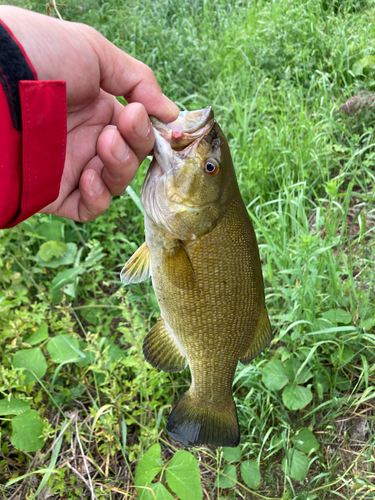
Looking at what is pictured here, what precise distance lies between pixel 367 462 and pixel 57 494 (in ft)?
5.48

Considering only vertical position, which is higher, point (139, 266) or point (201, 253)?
point (201, 253)

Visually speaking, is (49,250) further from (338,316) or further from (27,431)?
(338,316)

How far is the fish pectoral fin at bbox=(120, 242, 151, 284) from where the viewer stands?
1.63m

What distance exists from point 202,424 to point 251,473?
726mm

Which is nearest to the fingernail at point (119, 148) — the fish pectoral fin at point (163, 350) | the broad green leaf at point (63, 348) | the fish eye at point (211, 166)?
the fish eye at point (211, 166)

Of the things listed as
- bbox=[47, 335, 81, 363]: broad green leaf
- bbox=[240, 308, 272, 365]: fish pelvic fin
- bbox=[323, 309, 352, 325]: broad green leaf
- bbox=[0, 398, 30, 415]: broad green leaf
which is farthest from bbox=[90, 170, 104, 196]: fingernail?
bbox=[323, 309, 352, 325]: broad green leaf

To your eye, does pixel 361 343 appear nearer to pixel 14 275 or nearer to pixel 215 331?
pixel 215 331

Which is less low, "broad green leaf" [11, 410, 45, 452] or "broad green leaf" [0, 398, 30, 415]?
"broad green leaf" [0, 398, 30, 415]

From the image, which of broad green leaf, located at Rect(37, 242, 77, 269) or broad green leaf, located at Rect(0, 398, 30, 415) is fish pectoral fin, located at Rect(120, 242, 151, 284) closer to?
broad green leaf, located at Rect(0, 398, 30, 415)

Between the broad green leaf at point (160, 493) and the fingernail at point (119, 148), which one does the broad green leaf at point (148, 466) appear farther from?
the fingernail at point (119, 148)

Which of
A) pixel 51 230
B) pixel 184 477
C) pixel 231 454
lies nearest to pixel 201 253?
pixel 184 477

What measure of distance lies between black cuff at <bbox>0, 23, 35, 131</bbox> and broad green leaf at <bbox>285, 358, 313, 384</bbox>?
6.03ft

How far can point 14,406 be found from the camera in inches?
80.1

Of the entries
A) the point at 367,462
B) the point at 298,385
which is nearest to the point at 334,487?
the point at 367,462
